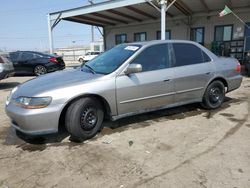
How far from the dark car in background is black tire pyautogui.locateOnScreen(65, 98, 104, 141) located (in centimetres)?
973

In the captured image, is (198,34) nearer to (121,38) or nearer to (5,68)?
(121,38)

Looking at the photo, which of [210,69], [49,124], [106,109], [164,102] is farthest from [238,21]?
[49,124]

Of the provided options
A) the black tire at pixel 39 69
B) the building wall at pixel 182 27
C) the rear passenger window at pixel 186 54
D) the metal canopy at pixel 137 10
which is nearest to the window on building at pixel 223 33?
the building wall at pixel 182 27

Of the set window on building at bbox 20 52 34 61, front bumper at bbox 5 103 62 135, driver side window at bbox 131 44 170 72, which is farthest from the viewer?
window on building at bbox 20 52 34 61

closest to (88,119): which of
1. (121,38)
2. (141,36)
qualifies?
(141,36)

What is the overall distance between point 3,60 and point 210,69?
313 inches

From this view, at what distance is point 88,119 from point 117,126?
2.74 feet

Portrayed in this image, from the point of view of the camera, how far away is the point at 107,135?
4.24 meters

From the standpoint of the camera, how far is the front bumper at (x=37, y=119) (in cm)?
357

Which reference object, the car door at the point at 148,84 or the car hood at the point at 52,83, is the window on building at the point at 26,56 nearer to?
the car hood at the point at 52,83

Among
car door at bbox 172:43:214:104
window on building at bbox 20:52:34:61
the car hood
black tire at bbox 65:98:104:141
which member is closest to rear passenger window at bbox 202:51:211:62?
car door at bbox 172:43:214:104

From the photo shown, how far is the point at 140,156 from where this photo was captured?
3.44 metres

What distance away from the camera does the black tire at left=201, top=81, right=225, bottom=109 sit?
5479mm

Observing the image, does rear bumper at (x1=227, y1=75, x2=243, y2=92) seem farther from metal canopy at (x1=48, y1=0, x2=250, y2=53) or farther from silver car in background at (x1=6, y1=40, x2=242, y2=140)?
metal canopy at (x1=48, y1=0, x2=250, y2=53)
